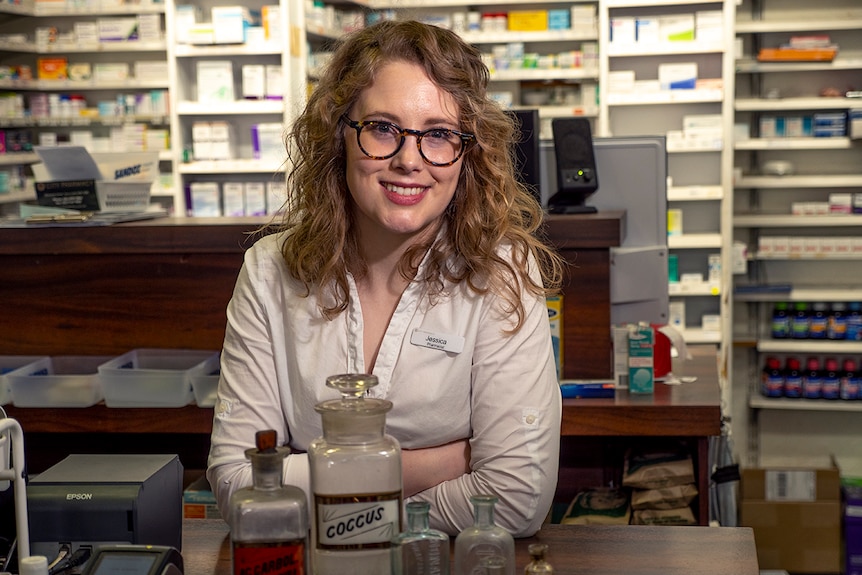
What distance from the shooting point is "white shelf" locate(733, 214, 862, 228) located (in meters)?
5.73

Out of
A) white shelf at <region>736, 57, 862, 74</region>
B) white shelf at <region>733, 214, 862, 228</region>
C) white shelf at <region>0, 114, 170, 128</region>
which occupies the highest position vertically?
white shelf at <region>736, 57, 862, 74</region>

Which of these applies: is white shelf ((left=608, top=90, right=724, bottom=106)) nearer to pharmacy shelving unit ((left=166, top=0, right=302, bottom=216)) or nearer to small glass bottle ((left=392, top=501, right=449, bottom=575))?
pharmacy shelving unit ((left=166, top=0, right=302, bottom=216))

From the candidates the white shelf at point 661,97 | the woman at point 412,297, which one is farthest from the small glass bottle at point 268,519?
the white shelf at point 661,97

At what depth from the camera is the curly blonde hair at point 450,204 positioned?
69.7 inches

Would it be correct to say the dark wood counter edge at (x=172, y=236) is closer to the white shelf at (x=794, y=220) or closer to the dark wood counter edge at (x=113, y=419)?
the dark wood counter edge at (x=113, y=419)

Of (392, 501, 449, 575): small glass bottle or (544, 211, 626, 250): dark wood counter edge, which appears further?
(544, 211, 626, 250): dark wood counter edge

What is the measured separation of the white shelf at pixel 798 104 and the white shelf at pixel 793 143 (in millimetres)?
174

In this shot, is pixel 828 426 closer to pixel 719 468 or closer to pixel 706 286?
pixel 706 286

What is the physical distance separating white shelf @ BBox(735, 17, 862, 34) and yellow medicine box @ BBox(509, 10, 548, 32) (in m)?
1.16

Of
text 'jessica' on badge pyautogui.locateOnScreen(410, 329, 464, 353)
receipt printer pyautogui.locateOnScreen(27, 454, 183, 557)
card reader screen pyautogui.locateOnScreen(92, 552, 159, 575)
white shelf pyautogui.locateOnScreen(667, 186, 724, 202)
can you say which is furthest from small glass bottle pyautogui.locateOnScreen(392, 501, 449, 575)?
white shelf pyautogui.locateOnScreen(667, 186, 724, 202)

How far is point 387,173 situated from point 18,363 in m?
1.75

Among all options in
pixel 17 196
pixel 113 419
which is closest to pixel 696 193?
pixel 113 419

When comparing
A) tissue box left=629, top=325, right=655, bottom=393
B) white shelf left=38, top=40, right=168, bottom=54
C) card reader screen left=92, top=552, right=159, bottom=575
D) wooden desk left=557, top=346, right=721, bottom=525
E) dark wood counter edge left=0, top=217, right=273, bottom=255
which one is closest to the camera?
card reader screen left=92, top=552, right=159, bottom=575

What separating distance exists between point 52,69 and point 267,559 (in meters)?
6.47
